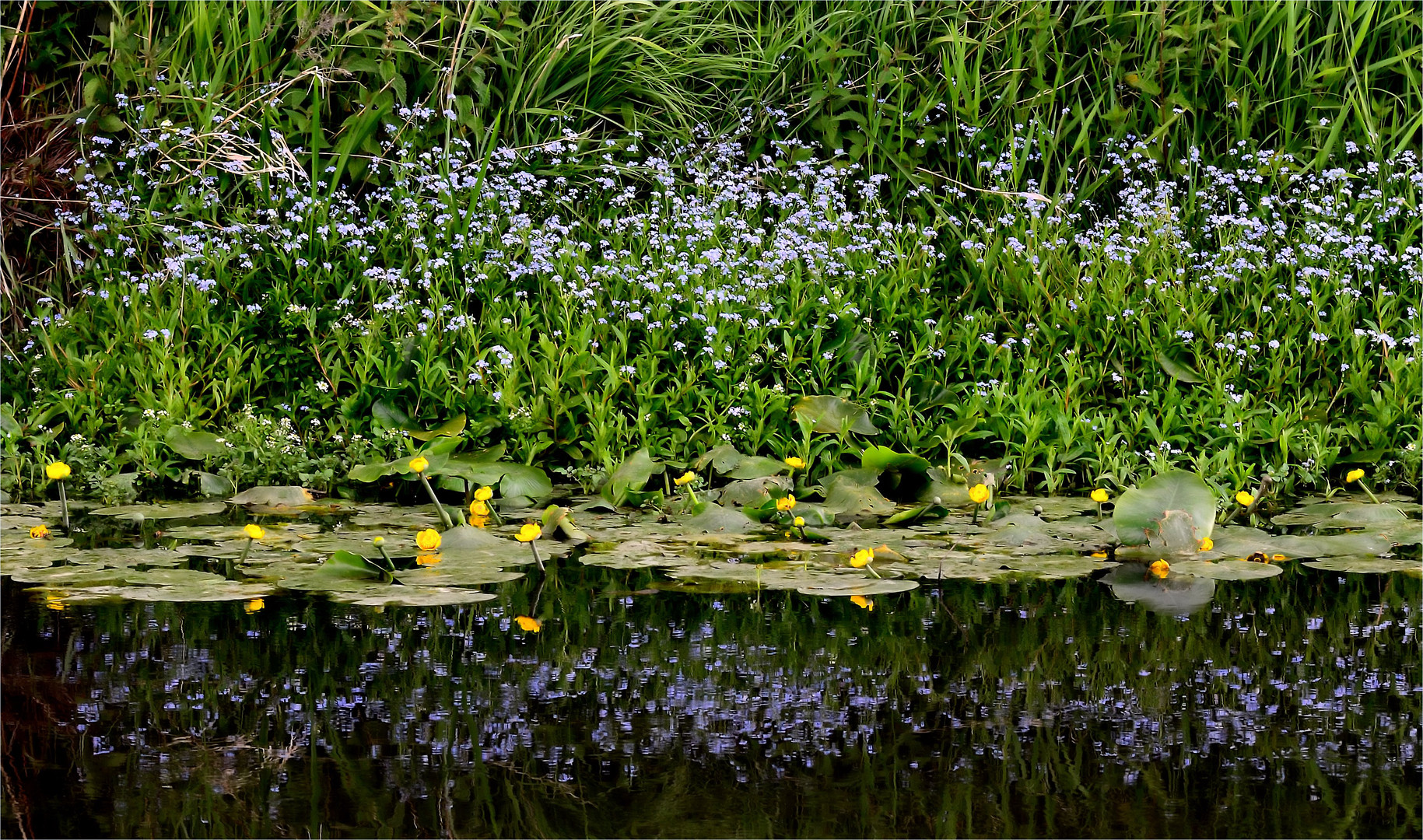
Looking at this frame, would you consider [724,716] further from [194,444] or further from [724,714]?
[194,444]

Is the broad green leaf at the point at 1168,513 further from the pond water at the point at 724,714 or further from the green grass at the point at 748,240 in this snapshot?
the green grass at the point at 748,240

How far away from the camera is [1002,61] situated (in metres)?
6.22

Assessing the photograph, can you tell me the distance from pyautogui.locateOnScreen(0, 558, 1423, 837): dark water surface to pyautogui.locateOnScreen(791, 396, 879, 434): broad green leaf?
4.11ft

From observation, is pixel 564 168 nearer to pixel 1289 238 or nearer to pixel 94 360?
pixel 94 360

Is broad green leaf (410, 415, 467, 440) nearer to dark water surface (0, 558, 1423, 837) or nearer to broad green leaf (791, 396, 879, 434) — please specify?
broad green leaf (791, 396, 879, 434)

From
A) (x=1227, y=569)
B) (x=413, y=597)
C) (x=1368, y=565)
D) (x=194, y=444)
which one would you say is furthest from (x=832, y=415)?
(x=194, y=444)

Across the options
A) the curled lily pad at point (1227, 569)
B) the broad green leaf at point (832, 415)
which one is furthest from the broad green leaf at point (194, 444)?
the curled lily pad at point (1227, 569)

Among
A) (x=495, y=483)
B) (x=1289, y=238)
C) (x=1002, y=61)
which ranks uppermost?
(x=1002, y=61)

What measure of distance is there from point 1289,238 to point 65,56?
16.5 ft

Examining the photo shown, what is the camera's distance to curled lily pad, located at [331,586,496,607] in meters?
3.04

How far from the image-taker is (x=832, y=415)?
4473 millimetres

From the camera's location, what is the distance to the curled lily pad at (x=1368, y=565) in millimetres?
3387

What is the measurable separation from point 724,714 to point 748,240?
3000 mm

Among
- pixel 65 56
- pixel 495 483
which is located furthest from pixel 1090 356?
pixel 65 56
